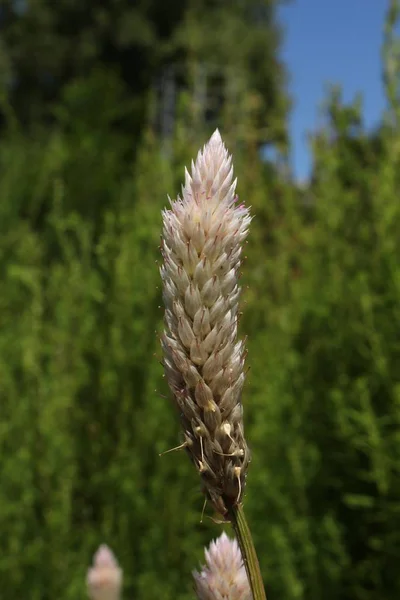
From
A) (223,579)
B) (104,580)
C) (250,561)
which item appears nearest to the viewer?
(250,561)

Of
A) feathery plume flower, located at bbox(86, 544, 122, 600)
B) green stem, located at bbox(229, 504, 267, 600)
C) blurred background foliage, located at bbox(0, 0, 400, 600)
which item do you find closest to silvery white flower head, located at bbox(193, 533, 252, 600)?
green stem, located at bbox(229, 504, 267, 600)

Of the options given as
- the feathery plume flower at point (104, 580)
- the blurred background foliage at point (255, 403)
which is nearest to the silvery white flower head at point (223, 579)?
the feathery plume flower at point (104, 580)

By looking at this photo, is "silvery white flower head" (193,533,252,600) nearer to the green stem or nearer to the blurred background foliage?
the green stem

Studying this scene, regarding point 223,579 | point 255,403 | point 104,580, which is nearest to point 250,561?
point 223,579

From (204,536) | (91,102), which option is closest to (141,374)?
(204,536)

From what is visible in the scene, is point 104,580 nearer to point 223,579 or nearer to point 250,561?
point 223,579
